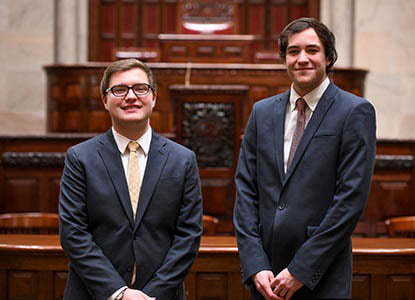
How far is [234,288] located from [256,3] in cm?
878

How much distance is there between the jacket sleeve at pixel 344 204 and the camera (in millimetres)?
2527

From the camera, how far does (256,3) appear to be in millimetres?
11766

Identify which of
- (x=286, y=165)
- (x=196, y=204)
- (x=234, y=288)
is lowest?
(x=234, y=288)

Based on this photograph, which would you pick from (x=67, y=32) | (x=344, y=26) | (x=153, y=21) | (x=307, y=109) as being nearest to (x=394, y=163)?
(x=307, y=109)

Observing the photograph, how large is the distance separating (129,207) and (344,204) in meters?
0.83

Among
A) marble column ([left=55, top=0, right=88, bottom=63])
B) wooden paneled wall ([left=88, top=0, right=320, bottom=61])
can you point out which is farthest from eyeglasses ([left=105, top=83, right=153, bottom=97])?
wooden paneled wall ([left=88, top=0, right=320, bottom=61])

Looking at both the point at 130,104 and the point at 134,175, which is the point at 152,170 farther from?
the point at 130,104

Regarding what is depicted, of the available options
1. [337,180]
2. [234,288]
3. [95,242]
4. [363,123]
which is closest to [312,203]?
[337,180]

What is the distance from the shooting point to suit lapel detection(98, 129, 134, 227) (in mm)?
2623

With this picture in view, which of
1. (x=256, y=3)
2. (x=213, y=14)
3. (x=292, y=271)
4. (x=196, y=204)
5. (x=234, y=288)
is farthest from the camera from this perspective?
(x=256, y=3)

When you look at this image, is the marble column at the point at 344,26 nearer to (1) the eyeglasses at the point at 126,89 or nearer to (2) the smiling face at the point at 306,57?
(2) the smiling face at the point at 306,57

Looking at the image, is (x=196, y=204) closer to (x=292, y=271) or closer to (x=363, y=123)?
(x=292, y=271)

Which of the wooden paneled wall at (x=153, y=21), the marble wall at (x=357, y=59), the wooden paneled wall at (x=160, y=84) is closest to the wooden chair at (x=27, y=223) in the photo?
the wooden paneled wall at (x=160, y=84)

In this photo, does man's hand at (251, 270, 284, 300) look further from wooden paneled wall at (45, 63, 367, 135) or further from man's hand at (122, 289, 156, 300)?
wooden paneled wall at (45, 63, 367, 135)
